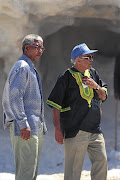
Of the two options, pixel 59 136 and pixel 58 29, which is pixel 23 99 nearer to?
pixel 59 136

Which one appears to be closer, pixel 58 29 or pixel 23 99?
pixel 23 99

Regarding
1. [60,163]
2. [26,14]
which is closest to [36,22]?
[26,14]

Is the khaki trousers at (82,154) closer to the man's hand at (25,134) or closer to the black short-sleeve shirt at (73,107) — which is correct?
the black short-sleeve shirt at (73,107)

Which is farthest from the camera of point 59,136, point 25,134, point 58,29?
point 58,29

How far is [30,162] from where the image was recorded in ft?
6.74

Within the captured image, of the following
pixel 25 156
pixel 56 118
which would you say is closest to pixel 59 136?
pixel 56 118

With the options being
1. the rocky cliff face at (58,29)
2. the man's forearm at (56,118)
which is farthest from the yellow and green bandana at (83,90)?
the rocky cliff face at (58,29)

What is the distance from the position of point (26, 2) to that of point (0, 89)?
1184mm

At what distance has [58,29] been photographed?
4.35 m

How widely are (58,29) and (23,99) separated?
2430mm

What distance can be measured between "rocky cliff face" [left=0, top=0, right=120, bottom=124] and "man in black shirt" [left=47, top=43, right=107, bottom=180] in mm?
1592

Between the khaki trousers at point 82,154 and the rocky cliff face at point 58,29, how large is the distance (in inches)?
74.1

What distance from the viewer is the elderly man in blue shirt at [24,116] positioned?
200 centimetres

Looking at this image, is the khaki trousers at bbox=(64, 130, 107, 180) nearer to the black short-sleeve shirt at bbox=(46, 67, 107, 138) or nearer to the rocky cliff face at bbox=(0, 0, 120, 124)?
the black short-sleeve shirt at bbox=(46, 67, 107, 138)
